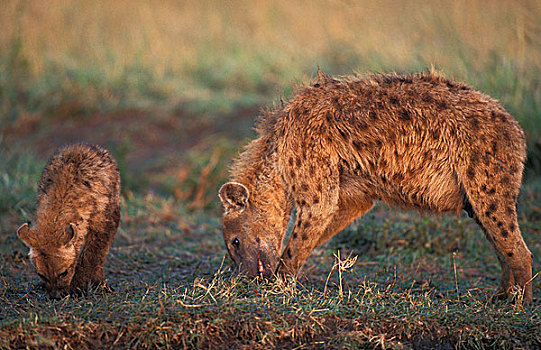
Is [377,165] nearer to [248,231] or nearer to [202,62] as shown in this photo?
[248,231]

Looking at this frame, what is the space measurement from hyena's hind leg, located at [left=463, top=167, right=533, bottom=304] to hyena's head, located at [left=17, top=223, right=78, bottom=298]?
8.70 feet

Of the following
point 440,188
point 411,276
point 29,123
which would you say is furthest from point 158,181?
point 440,188

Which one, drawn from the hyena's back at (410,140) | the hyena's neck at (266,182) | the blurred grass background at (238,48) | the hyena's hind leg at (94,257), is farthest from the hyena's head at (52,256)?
the blurred grass background at (238,48)

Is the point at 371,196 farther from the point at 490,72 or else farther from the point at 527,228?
the point at 490,72

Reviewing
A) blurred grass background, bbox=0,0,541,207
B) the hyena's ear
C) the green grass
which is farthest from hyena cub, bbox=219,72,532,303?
blurred grass background, bbox=0,0,541,207

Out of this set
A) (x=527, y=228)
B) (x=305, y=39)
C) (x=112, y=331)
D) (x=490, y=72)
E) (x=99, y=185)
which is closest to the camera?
(x=112, y=331)

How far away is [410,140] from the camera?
14.6 feet

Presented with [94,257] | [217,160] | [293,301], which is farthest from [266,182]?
[217,160]

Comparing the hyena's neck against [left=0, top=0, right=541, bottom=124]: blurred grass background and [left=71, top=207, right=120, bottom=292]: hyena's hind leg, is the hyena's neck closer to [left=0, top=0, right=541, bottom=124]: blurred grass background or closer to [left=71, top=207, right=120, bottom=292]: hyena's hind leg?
[left=71, top=207, right=120, bottom=292]: hyena's hind leg

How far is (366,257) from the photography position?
5.64 metres

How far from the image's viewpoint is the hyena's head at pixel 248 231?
15.5 ft

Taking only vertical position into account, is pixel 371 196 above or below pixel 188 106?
above

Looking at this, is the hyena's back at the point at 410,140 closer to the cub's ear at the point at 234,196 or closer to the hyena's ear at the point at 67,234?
the cub's ear at the point at 234,196

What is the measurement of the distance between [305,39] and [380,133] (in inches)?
290
